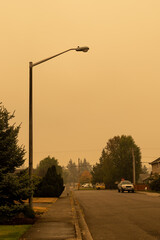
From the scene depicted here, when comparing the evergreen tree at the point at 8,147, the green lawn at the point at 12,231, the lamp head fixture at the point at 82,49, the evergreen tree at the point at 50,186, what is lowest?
the green lawn at the point at 12,231

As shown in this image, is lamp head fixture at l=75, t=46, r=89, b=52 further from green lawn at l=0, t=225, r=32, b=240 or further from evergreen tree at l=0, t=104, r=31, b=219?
green lawn at l=0, t=225, r=32, b=240

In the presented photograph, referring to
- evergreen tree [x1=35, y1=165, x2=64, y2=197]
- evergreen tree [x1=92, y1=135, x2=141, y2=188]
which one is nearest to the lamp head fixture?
evergreen tree [x1=35, y1=165, x2=64, y2=197]

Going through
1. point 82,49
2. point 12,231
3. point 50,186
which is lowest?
point 12,231

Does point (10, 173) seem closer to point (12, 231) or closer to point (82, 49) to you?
point (12, 231)

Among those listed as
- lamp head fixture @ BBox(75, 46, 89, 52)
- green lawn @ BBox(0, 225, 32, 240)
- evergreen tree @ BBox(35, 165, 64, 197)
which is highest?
lamp head fixture @ BBox(75, 46, 89, 52)

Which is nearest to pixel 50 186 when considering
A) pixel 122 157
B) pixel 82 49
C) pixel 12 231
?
pixel 82 49

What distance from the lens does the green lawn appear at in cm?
1023

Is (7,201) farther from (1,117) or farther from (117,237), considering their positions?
(117,237)

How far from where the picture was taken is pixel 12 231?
1145 centimetres

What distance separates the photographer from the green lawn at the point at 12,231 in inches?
403

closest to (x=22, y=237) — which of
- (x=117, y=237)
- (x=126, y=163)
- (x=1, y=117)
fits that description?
(x=117, y=237)

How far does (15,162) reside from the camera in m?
14.4

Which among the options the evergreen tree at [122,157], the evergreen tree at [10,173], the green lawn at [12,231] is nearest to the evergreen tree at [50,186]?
the evergreen tree at [10,173]

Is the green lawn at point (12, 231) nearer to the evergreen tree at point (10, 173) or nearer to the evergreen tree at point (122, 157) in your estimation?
the evergreen tree at point (10, 173)
